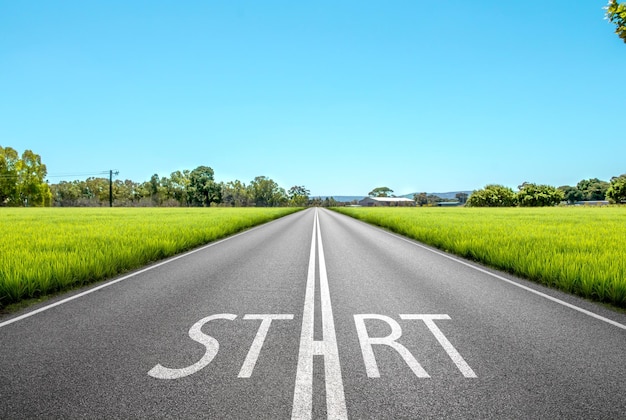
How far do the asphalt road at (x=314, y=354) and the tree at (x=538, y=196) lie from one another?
404ft

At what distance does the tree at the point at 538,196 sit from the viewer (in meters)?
112

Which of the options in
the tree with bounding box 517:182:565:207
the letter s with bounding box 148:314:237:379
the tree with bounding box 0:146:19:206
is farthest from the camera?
the tree with bounding box 517:182:565:207

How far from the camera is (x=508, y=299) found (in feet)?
20.4

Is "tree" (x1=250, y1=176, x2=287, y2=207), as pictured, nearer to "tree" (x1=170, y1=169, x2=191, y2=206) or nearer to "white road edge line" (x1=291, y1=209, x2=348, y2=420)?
"tree" (x1=170, y1=169, x2=191, y2=206)

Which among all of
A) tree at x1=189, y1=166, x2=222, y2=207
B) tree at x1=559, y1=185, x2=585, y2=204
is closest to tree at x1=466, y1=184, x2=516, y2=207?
tree at x1=559, y1=185, x2=585, y2=204

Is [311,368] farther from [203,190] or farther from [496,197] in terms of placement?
[496,197]

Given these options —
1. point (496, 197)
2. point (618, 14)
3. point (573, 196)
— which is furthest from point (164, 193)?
point (573, 196)

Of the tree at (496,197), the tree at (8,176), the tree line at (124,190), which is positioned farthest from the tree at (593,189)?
the tree at (8,176)

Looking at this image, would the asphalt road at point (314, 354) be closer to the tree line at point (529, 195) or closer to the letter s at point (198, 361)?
the letter s at point (198, 361)

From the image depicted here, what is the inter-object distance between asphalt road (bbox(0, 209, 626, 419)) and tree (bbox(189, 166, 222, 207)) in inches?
4754

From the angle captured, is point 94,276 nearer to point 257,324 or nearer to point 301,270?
point 301,270

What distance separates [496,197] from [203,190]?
315ft

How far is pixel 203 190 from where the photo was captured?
12375 cm

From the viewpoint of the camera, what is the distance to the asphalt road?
281cm
